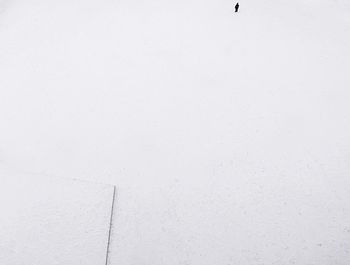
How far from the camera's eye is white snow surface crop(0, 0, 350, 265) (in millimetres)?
2107

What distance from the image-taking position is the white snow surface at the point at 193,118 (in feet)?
6.91

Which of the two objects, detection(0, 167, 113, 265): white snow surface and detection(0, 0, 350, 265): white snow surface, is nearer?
detection(0, 167, 113, 265): white snow surface

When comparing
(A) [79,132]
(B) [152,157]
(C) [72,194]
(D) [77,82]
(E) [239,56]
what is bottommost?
(C) [72,194]

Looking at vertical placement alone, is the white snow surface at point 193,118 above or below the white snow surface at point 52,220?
above

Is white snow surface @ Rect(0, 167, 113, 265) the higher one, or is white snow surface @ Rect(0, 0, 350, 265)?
white snow surface @ Rect(0, 0, 350, 265)

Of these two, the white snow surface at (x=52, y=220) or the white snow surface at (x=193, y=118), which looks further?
the white snow surface at (x=193, y=118)

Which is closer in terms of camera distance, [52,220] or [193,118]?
[52,220]

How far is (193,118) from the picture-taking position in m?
2.61

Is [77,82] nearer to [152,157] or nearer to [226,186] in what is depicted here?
[152,157]

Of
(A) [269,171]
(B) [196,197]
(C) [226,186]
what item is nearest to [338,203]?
(A) [269,171]

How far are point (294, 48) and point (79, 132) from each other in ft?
7.50

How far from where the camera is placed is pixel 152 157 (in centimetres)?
239

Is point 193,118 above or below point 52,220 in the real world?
above

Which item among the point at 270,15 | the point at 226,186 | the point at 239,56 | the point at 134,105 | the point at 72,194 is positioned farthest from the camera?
the point at 270,15
